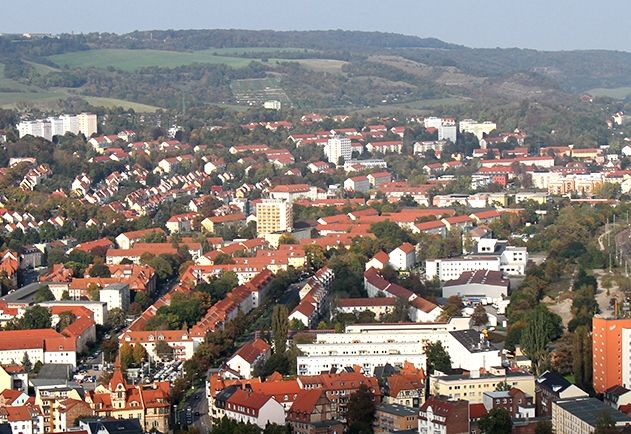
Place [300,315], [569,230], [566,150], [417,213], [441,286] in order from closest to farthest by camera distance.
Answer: [300,315] → [441,286] → [569,230] → [417,213] → [566,150]

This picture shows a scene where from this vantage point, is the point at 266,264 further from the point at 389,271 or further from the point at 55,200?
the point at 55,200

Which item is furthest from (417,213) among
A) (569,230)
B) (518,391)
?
(518,391)

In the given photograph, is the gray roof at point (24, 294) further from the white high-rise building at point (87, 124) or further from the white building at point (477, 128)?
the white building at point (477, 128)

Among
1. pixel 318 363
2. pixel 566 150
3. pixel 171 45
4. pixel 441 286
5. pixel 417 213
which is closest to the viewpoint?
pixel 318 363

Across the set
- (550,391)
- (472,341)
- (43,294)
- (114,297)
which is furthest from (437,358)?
(43,294)

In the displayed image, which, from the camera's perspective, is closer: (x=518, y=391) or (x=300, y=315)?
(x=518, y=391)

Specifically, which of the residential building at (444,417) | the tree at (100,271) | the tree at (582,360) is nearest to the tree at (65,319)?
the tree at (100,271)

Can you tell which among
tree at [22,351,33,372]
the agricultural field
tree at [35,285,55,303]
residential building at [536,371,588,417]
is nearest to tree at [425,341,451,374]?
residential building at [536,371,588,417]

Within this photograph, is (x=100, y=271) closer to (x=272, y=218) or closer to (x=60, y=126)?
(x=272, y=218)
